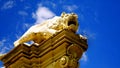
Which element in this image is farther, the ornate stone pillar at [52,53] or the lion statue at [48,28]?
the lion statue at [48,28]

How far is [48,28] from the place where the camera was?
31.8ft

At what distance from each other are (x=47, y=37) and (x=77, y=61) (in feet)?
3.95

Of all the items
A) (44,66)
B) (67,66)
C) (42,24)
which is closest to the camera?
(67,66)

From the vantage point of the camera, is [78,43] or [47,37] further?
[47,37]

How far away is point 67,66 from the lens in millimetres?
8477

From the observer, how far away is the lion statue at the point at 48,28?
9359 mm

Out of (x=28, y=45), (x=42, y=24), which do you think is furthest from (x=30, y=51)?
(x=42, y=24)

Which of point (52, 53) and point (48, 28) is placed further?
point (48, 28)

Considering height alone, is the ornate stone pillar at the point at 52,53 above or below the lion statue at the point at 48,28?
below

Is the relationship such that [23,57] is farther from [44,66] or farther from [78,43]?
[78,43]

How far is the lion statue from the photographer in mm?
9359

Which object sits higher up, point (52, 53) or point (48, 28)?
point (48, 28)

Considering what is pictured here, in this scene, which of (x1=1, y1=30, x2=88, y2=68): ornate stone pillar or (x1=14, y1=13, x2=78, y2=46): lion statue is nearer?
(x1=1, y1=30, x2=88, y2=68): ornate stone pillar

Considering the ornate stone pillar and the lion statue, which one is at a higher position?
the lion statue
